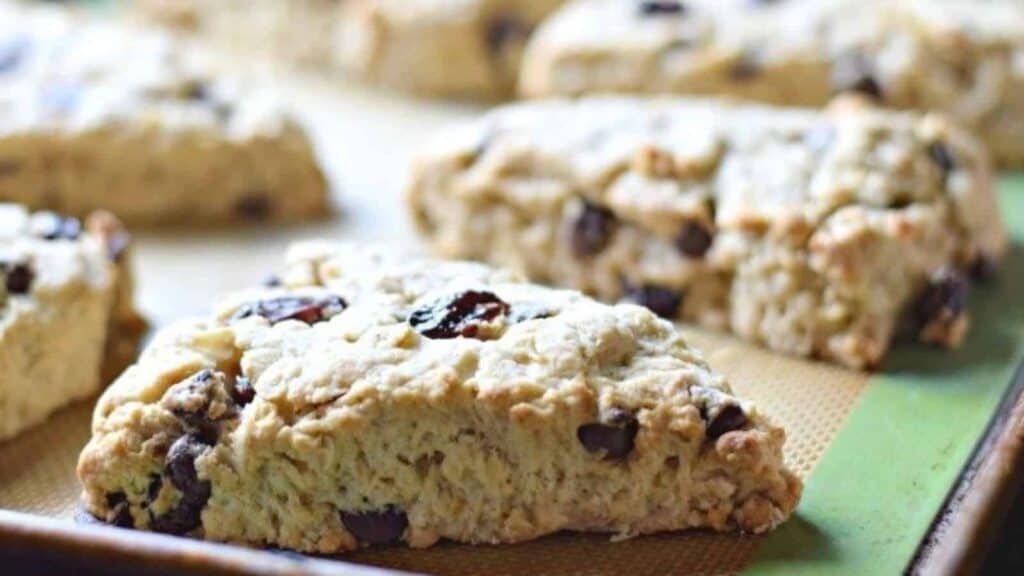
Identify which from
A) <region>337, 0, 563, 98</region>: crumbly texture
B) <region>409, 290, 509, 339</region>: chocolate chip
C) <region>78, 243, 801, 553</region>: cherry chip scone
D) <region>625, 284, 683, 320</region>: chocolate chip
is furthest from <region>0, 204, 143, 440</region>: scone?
<region>337, 0, 563, 98</region>: crumbly texture

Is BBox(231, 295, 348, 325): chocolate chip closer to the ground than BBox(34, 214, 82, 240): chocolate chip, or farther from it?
farther from it

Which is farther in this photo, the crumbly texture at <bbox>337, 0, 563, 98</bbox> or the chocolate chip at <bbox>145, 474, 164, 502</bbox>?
the crumbly texture at <bbox>337, 0, 563, 98</bbox>

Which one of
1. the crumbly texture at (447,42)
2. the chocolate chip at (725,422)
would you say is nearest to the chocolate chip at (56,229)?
the chocolate chip at (725,422)

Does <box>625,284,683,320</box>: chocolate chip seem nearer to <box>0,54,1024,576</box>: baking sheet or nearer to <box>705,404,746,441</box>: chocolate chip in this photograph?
<box>0,54,1024,576</box>: baking sheet

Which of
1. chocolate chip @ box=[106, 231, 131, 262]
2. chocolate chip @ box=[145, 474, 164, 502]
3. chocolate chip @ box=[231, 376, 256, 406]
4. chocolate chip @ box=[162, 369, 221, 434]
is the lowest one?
chocolate chip @ box=[145, 474, 164, 502]

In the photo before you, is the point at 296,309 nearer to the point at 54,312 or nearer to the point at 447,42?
the point at 54,312

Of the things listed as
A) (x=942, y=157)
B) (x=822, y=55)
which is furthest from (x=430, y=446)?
(x=822, y=55)
